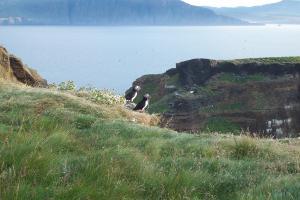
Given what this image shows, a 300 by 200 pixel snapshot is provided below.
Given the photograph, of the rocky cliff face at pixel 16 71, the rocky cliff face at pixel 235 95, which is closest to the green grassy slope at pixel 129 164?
the rocky cliff face at pixel 16 71

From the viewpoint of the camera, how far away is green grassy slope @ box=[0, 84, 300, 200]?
695 cm

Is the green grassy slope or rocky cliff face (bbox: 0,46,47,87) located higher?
the green grassy slope

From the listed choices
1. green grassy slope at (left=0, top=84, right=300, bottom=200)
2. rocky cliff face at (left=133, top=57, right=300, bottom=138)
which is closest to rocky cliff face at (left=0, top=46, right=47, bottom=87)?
green grassy slope at (left=0, top=84, right=300, bottom=200)

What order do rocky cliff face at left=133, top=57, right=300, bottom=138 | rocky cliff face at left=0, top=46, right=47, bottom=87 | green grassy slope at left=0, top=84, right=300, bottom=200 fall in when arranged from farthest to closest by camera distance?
rocky cliff face at left=133, top=57, right=300, bottom=138, rocky cliff face at left=0, top=46, right=47, bottom=87, green grassy slope at left=0, top=84, right=300, bottom=200

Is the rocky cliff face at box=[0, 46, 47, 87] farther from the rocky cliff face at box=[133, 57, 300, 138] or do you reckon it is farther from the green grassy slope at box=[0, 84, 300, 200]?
the rocky cliff face at box=[133, 57, 300, 138]

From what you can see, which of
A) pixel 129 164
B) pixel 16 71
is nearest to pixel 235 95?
pixel 16 71

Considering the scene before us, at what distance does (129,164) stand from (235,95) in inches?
3118

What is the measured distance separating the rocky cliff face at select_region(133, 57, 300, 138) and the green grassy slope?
2389 inches

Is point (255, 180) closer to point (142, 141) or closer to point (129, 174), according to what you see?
point (129, 174)

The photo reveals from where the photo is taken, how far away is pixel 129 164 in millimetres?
8039

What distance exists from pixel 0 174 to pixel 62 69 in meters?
188

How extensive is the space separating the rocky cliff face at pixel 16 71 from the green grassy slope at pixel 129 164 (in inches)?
474

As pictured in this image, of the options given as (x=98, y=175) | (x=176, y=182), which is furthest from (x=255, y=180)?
(x=98, y=175)

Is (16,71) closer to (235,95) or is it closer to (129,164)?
(129,164)
